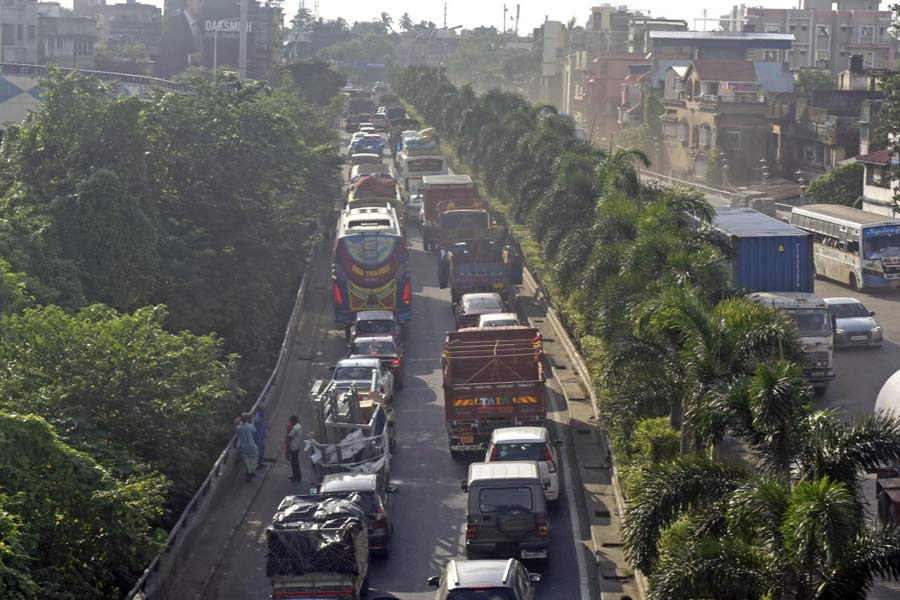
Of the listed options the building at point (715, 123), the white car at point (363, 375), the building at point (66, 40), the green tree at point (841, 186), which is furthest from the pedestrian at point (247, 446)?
the building at point (66, 40)

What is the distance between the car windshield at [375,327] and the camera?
3875 cm

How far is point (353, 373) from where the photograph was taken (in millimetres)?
32469

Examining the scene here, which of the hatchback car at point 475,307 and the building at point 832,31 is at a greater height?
the building at point 832,31

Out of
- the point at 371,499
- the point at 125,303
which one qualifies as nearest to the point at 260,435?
the point at 125,303

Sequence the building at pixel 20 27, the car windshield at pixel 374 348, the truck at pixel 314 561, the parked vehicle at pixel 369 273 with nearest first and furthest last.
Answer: the truck at pixel 314 561, the car windshield at pixel 374 348, the parked vehicle at pixel 369 273, the building at pixel 20 27

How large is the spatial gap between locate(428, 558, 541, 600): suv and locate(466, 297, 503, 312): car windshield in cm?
2141

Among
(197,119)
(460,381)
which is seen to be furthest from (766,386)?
(197,119)

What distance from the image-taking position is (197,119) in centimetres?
4188

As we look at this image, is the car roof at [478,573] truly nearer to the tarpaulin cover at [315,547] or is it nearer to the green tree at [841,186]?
the tarpaulin cover at [315,547]

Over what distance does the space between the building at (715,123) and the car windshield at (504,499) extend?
63.8 m

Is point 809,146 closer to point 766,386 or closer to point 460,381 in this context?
point 460,381

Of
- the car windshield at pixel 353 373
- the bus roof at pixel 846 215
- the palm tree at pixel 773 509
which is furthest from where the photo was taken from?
the bus roof at pixel 846 215

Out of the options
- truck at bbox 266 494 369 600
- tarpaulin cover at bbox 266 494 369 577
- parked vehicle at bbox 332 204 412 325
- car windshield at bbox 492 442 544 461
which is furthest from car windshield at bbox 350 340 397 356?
truck at bbox 266 494 369 600

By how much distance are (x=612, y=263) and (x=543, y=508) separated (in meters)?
10.9
